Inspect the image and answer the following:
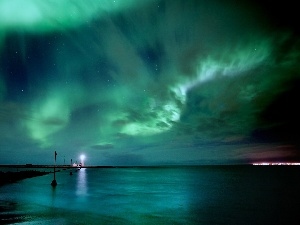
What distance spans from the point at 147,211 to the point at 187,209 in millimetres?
6415

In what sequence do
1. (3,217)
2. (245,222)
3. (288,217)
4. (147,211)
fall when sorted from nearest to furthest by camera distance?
(3,217) → (245,222) → (288,217) → (147,211)

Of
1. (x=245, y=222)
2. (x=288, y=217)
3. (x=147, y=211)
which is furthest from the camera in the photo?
(x=147, y=211)

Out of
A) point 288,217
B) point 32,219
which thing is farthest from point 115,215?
point 288,217

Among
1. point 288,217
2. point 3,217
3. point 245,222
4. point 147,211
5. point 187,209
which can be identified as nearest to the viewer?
point 3,217

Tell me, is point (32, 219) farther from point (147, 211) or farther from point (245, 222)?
point (245, 222)

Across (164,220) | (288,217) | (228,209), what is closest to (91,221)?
(164,220)

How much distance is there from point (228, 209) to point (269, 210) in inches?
217

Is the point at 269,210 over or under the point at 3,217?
under

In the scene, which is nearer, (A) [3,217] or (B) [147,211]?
(A) [3,217]

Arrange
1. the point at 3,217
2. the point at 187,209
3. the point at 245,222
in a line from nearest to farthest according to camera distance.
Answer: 1. the point at 3,217
2. the point at 245,222
3. the point at 187,209

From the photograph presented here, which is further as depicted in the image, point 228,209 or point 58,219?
point 228,209

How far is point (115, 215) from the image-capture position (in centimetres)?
3112

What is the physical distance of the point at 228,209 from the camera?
36250 millimetres

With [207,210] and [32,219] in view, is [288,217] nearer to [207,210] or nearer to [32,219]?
[207,210]
